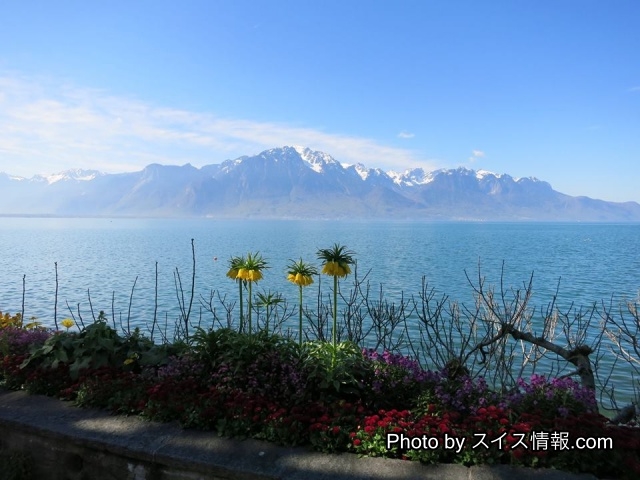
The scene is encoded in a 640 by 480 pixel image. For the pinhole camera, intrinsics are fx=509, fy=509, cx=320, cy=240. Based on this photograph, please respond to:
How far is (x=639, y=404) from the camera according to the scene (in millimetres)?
7418

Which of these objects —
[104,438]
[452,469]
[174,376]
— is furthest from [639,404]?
[104,438]

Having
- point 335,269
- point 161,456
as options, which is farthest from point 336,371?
point 161,456

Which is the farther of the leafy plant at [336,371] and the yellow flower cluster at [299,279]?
the yellow flower cluster at [299,279]

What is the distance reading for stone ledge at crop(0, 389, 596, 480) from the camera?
3889 mm

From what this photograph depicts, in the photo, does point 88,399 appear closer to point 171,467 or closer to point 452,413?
point 171,467

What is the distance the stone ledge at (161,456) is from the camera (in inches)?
153

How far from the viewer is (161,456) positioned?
419 centimetres

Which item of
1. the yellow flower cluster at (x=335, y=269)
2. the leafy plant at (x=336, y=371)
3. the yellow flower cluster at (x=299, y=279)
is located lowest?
the leafy plant at (x=336, y=371)

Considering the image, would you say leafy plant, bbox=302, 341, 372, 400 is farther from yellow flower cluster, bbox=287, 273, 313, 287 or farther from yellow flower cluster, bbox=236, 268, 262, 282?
yellow flower cluster, bbox=236, 268, 262, 282

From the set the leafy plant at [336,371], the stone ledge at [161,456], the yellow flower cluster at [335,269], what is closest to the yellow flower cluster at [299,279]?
the yellow flower cluster at [335,269]

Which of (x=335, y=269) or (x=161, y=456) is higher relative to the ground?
Answer: (x=335, y=269)

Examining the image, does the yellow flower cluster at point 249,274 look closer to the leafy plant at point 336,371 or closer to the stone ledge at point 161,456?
the leafy plant at point 336,371

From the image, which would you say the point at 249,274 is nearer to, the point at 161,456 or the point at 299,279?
the point at 299,279

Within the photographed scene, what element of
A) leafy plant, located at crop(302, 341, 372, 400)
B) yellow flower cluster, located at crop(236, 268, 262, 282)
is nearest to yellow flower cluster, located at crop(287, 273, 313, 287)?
yellow flower cluster, located at crop(236, 268, 262, 282)
